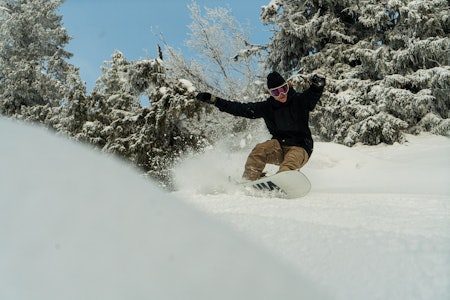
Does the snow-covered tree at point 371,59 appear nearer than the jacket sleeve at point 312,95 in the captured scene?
No

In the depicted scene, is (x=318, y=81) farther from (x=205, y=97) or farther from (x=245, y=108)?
(x=205, y=97)

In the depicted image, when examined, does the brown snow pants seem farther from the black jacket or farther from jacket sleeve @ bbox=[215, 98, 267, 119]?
jacket sleeve @ bbox=[215, 98, 267, 119]

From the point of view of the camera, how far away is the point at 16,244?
0.93 m

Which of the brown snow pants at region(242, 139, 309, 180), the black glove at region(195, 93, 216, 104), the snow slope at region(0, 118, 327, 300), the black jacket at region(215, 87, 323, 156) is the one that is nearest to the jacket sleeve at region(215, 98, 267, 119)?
the black jacket at region(215, 87, 323, 156)

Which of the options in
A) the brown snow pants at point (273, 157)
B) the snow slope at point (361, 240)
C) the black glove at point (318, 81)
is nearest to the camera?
the snow slope at point (361, 240)

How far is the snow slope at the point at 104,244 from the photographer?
2.95ft

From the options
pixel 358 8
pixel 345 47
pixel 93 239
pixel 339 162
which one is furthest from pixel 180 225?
pixel 358 8

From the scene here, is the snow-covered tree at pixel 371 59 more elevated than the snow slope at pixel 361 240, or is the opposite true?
the snow-covered tree at pixel 371 59

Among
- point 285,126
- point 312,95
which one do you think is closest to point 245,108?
point 285,126

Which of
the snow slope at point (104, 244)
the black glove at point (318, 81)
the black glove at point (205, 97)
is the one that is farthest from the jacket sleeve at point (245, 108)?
the snow slope at point (104, 244)

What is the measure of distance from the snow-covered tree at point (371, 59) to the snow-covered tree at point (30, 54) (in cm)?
1156

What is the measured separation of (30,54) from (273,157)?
19.4 m

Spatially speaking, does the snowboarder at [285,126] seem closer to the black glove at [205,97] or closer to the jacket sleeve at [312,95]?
the jacket sleeve at [312,95]

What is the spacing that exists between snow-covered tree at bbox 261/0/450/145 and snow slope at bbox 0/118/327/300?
32.9 feet
